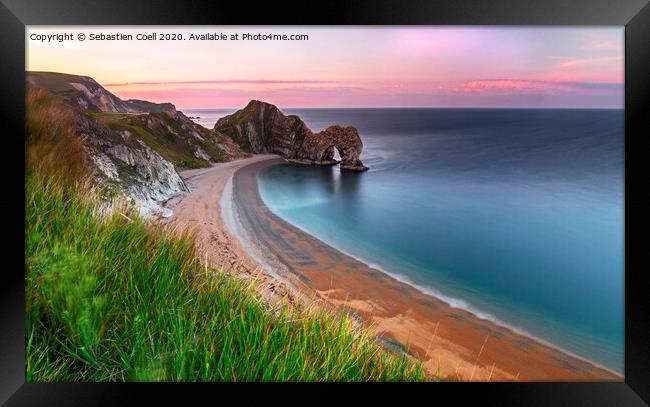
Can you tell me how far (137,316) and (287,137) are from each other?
1.54 metres

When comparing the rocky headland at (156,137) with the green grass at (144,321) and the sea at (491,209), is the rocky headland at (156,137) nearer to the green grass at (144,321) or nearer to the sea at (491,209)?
→ the sea at (491,209)

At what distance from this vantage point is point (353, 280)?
2.86 m

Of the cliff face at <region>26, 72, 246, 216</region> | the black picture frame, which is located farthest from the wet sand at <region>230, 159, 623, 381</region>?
the cliff face at <region>26, 72, 246, 216</region>

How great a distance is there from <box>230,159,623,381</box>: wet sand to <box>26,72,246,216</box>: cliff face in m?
0.29

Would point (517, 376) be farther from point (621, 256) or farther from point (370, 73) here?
point (370, 73)

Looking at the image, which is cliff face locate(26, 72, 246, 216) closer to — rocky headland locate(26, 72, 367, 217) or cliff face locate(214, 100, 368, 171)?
rocky headland locate(26, 72, 367, 217)

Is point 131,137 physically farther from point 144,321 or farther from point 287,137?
point 144,321

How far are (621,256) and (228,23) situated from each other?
2530mm

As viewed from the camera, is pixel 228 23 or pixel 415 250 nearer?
pixel 228 23

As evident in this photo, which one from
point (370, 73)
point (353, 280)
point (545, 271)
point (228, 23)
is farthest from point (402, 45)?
point (545, 271)

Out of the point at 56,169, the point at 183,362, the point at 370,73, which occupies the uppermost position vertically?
the point at 370,73

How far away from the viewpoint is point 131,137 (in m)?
2.87

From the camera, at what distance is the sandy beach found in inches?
103

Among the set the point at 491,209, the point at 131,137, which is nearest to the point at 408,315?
the point at 491,209
